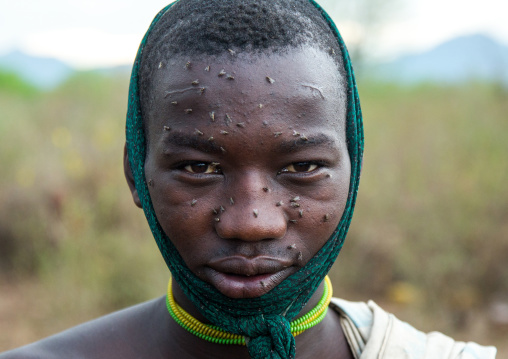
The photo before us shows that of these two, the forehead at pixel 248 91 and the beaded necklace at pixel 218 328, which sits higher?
the forehead at pixel 248 91

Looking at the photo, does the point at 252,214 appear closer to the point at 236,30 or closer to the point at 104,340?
the point at 236,30

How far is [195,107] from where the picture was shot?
1541 mm

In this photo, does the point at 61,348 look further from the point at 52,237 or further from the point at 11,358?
the point at 52,237

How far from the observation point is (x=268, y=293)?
1.57 meters

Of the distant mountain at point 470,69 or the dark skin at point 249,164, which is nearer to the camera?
the dark skin at point 249,164

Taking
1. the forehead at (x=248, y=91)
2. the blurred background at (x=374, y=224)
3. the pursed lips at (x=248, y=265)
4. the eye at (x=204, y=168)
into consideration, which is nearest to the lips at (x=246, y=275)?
the pursed lips at (x=248, y=265)

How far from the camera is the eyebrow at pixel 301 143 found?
1522mm

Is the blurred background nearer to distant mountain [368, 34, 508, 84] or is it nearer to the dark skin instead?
distant mountain [368, 34, 508, 84]

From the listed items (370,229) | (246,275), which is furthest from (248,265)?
(370,229)

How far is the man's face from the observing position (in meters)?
1.50

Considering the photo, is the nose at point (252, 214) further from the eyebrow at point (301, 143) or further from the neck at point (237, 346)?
the neck at point (237, 346)

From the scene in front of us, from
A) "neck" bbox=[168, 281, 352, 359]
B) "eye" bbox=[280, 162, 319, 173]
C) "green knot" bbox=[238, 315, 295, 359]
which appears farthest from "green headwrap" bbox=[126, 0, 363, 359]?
"eye" bbox=[280, 162, 319, 173]

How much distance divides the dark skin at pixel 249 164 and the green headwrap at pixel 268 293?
6 cm

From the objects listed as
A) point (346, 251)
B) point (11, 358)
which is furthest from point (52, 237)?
point (11, 358)
